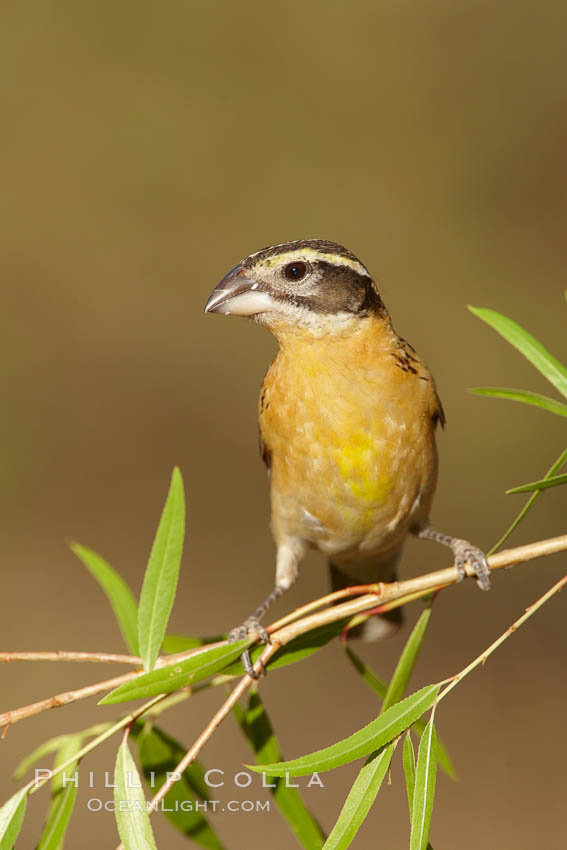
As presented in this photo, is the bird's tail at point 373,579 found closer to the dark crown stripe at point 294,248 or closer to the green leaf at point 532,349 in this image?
the dark crown stripe at point 294,248

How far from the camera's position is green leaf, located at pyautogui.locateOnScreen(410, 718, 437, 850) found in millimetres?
1946

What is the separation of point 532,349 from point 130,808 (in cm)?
160

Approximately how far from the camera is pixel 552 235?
9.62 metres

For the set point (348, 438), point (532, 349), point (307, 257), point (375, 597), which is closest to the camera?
point (375, 597)

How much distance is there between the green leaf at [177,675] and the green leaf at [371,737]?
0.31 metres

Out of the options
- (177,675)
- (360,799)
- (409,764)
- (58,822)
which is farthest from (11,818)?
(409,764)

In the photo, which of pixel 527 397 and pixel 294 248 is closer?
pixel 527 397

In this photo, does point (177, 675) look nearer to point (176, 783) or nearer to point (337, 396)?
point (176, 783)

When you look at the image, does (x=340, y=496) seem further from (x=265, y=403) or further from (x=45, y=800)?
(x=45, y=800)

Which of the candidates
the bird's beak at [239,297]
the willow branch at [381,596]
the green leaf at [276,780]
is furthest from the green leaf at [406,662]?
the bird's beak at [239,297]

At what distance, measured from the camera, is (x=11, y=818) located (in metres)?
2.11

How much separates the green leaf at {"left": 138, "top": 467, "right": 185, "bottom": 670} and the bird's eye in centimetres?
100

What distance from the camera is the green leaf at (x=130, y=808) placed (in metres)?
2.01

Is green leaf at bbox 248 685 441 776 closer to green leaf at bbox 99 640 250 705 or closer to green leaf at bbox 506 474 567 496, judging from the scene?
green leaf at bbox 99 640 250 705
